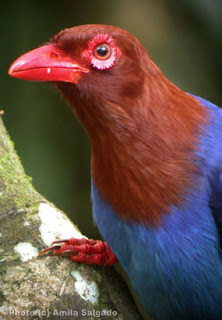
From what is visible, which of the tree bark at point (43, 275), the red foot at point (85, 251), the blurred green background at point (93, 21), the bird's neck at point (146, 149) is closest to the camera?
the tree bark at point (43, 275)

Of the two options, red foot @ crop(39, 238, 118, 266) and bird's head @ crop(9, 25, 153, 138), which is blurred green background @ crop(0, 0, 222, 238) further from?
bird's head @ crop(9, 25, 153, 138)

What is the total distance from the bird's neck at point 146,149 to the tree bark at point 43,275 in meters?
0.35

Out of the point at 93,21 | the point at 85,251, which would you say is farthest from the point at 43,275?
the point at 93,21

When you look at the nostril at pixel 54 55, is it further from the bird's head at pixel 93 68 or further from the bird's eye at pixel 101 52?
the bird's eye at pixel 101 52

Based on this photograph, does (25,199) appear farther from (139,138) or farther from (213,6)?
(213,6)

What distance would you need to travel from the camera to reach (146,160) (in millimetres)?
2205

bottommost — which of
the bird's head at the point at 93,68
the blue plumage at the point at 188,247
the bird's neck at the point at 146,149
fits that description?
the blue plumage at the point at 188,247

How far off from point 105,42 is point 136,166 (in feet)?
1.82

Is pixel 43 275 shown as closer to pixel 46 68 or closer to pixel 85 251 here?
pixel 85 251

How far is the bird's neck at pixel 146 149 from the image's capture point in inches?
85.7

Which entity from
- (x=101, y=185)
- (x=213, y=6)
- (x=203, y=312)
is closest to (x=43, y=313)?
(x=101, y=185)

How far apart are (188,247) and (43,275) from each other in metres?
0.66

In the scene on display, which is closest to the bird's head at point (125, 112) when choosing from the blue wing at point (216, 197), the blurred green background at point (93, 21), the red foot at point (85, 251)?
the blue wing at point (216, 197)

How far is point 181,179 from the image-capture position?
222 cm
